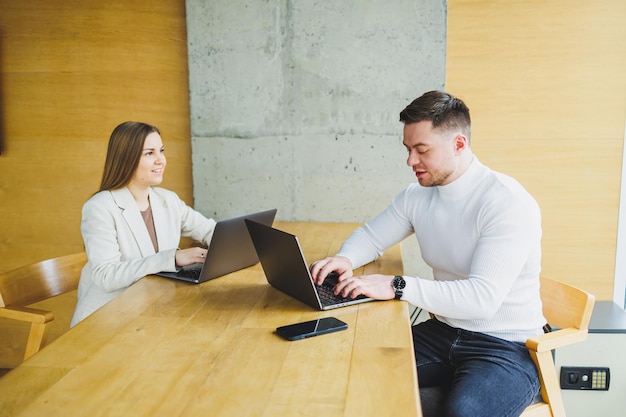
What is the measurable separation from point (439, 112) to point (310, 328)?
895 mm

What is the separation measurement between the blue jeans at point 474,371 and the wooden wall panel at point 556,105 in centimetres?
151

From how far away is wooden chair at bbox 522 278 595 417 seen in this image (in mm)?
1716

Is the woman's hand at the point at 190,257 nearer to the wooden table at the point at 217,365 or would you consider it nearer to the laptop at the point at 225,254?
the laptop at the point at 225,254

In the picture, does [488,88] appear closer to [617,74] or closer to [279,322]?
[617,74]

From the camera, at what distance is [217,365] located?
1285 millimetres

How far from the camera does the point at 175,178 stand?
346 cm

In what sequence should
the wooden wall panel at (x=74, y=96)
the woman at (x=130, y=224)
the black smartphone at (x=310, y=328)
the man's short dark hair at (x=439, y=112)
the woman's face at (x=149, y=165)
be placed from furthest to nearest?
the wooden wall panel at (x=74, y=96) < the woman's face at (x=149, y=165) < the woman at (x=130, y=224) < the man's short dark hair at (x=439, y=112) < the black smartphone at (x=310, y=328)

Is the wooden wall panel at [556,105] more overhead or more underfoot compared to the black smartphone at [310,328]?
more overhead

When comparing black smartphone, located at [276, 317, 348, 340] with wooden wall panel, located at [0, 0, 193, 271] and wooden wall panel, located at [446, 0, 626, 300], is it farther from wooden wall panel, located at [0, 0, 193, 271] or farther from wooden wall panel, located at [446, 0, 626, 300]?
wooden wall panel, located at [0, 0, 193, 271]

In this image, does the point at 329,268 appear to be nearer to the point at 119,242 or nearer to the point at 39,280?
the point at 119,242

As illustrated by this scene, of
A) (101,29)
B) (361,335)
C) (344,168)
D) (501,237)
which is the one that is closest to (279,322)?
(361,335)

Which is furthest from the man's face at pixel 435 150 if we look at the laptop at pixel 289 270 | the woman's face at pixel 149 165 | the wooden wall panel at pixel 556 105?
the wooden wall panel at pixel 556 105

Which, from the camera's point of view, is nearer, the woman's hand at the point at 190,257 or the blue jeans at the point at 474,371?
the blue jeans at the point at 474,371

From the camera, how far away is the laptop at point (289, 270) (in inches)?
64.1
